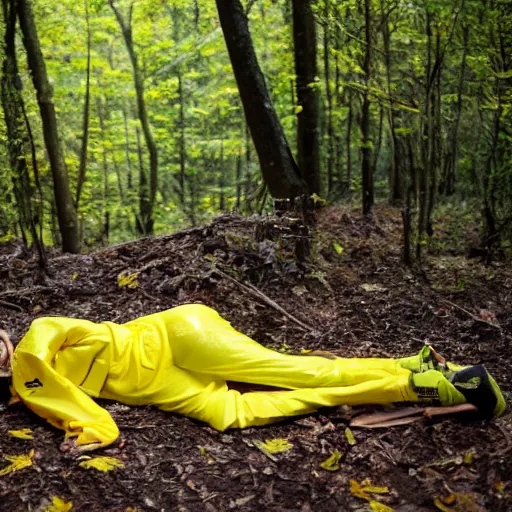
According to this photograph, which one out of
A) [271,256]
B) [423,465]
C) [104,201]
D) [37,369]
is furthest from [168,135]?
[423,465]

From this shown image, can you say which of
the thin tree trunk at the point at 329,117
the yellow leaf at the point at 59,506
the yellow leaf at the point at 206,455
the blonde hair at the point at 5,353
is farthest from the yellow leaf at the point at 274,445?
the thin tree trunk at the point at 329,117

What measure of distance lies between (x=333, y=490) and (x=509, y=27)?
17.8 ft

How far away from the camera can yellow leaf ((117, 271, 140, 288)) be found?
597cm

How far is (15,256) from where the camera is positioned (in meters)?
6.75

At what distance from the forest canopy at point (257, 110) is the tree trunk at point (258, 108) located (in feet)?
0.06

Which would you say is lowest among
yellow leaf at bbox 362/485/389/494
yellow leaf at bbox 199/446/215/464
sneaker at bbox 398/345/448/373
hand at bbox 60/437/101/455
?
yellow leaf at bbox 362/485/389/494

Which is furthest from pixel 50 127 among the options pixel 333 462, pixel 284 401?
pixel 333 462

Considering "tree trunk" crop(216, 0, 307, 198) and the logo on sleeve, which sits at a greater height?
"tree trunk" crop(216, 0, 307, 198)

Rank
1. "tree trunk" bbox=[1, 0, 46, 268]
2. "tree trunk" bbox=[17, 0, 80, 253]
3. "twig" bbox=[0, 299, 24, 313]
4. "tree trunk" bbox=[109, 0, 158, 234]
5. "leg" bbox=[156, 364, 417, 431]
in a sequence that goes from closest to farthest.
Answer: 1. "leg" bbox=[156, 364, 417, 431]
2. "tree trunk" bbox=[1, 0, 46, 268]
3. "twig" bbox=[0, 299, 24, 313]
4. "tree trunk" bbox=[17, 0, 80, 253]
5. "tree trunk" bbox=[109, 0, 158, 234]

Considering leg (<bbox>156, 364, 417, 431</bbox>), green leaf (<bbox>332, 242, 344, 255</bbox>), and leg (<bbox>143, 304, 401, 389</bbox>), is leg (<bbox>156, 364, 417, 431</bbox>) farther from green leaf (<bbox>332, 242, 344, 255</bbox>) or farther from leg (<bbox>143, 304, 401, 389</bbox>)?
green leaf (<bbox>332, 242, 344, 255</bbox>)

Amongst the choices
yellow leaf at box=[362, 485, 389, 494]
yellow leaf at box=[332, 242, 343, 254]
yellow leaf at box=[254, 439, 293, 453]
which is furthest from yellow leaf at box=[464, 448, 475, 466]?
yellow leaf at box=[332, 242, 343, 254]

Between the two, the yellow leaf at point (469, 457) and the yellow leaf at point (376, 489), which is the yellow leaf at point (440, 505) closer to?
the yellow leaf at point (376, 489)

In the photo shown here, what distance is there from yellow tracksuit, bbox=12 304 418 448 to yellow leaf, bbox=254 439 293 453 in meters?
0.19

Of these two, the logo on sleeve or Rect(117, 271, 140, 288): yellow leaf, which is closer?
the logo on sleeve
